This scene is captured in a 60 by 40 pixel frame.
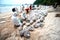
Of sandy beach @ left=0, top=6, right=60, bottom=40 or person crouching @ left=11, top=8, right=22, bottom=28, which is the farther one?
person crouching @ left=11, top=8, right=22, bottom=28

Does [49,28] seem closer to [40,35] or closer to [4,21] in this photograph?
[40,35]

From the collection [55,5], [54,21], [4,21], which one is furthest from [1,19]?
[55,5]

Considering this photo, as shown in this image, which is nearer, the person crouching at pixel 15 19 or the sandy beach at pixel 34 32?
the sandy beach at pixel 34 32

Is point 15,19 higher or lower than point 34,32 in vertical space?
higher

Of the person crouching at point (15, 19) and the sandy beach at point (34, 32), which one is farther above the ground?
the person crouching at point (15, 19)

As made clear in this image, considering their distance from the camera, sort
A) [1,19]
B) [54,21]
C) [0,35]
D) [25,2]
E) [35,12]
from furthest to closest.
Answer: [35,12], [54,21], [25,2], [1,19], [0,35]

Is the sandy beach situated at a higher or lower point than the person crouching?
lower

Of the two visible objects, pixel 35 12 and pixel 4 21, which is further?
pixel 35 12

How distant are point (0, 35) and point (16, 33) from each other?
0.25 metres

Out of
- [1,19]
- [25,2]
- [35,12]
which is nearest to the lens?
[1,19]

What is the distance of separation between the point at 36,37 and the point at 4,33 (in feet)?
1.61

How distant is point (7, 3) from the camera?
2248 mm

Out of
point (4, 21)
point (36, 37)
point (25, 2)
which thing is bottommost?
point (36, 37)

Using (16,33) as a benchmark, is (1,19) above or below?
above
